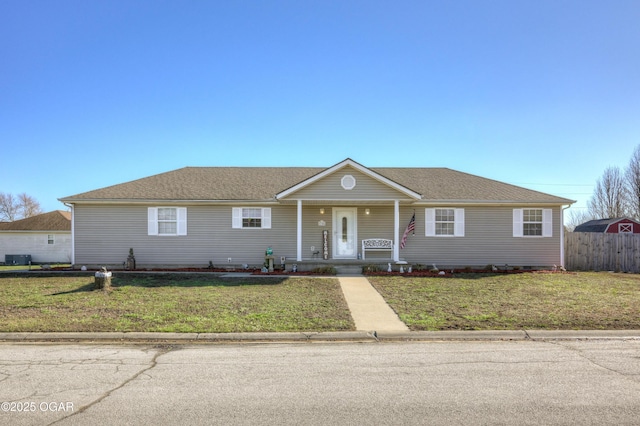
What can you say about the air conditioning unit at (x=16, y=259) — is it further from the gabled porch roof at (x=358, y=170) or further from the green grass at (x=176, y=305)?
the gabled porch roof at (x=358, y=170)

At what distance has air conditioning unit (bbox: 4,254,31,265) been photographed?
2841 cm

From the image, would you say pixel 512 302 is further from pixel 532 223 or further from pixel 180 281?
pixel 180 281

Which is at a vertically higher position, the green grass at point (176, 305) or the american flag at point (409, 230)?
the american flag at point (409, 230)

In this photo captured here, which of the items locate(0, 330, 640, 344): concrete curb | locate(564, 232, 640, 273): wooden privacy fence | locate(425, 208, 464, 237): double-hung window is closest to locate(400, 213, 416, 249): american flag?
locate(425, 208, 464, 237): double-hung window

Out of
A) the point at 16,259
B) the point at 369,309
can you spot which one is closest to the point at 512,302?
the point at 369,309

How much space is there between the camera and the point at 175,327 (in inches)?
264

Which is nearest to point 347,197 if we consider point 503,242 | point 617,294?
point 503,242

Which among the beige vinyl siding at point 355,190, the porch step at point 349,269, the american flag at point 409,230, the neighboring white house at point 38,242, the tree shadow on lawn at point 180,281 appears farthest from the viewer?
the neighboring white house at point 38,242

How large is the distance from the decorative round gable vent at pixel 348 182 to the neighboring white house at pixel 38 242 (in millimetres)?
24804

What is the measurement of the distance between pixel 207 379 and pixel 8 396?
2049 millimetres

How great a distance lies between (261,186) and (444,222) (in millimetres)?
8488

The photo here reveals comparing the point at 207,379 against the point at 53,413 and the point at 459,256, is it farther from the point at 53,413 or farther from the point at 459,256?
the point at 459,256

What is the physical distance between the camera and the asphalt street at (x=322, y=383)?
3.60m

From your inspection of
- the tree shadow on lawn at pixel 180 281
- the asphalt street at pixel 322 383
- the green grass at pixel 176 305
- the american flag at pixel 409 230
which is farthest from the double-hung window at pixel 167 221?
the asphalt street at pixel 322 383
